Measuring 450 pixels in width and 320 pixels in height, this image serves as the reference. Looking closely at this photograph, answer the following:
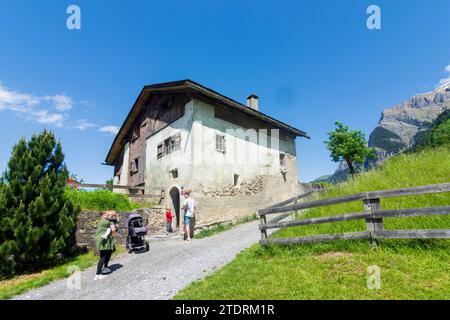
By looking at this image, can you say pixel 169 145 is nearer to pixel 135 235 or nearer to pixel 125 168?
pixel 135 235

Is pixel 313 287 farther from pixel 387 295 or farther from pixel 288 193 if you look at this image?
pixel 288 193

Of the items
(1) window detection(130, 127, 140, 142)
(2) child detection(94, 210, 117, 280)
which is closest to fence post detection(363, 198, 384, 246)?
(2) child detection(94, 210, 117, 280)

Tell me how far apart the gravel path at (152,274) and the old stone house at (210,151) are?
15.1 ft

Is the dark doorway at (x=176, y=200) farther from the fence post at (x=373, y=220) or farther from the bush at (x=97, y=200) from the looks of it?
the fence post at (x=373, y=220)

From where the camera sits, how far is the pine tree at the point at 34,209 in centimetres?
809

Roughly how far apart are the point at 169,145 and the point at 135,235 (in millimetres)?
7223

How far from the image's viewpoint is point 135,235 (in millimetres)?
9453

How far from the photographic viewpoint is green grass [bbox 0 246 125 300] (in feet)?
22.0

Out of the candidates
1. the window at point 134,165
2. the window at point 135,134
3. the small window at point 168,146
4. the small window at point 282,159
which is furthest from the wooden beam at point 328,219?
the window at point 135,134

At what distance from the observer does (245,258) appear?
6.54m

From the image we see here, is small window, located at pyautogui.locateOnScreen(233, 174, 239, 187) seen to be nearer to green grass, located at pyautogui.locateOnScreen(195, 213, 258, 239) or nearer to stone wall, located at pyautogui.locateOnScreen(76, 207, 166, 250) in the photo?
green grass, located at pyautogui.locateOnScreen(195, 213, 258, 239)

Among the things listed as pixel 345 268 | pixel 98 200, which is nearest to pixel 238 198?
pixel 98 200
